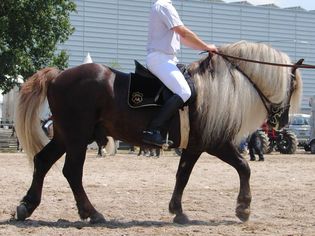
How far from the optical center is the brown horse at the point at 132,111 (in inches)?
305

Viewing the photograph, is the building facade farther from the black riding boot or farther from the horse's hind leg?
the black riding boot

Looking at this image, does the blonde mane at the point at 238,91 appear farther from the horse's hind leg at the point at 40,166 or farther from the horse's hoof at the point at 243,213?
the horse's hind leg at the point at 40,166

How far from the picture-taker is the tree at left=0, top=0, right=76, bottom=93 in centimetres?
3531

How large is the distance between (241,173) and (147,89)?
160 centimetres

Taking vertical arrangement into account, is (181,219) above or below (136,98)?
below

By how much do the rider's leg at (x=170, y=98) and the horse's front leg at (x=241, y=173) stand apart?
31.9 inches

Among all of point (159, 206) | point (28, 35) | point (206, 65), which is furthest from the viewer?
point (28, 35)

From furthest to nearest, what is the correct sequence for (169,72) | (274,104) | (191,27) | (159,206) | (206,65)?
(191,27) → (159,206) → (274,104) → (206,65) → (169,72)

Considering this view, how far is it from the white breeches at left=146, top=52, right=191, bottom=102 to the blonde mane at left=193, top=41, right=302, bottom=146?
27cm

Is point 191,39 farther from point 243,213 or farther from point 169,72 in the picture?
point 243,213

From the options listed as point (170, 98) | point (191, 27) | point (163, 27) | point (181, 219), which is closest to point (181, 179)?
point (181, 219)

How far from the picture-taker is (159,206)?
923 cm

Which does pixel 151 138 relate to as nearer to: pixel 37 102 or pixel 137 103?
pixel 137 103

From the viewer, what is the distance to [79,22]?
52.8 m
